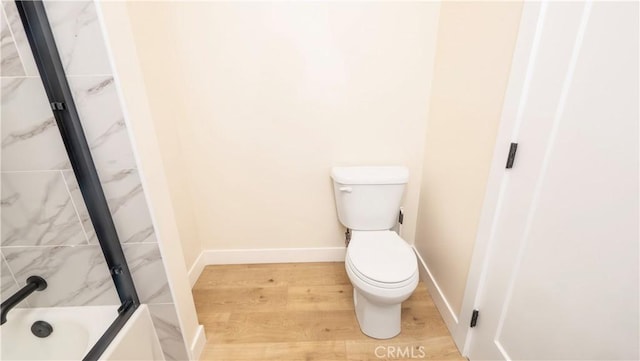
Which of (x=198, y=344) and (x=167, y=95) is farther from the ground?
(x=167, y=95)

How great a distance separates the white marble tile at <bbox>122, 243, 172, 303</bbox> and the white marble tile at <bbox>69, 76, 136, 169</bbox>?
0.33m

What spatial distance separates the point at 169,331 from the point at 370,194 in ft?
3.83

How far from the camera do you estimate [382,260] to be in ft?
Result: 4.22

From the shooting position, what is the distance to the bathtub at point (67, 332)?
1.03 metres

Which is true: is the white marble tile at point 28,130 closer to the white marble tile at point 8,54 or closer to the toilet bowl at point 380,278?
the white marble tile at point 8,54

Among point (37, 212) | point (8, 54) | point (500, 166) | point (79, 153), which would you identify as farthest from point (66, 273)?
point (500, 166)

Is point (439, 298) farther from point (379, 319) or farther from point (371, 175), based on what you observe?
point (371, 175)

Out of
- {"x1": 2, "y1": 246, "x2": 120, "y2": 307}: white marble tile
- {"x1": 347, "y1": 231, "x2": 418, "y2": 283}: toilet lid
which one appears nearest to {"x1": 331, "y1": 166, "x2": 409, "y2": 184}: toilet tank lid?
{"x1": 347, "y1": 231, "x2": 418, "y2": 283}: toilet lid

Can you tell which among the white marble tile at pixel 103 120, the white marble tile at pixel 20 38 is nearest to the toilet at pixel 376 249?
the white marble tile at pixel 103 120

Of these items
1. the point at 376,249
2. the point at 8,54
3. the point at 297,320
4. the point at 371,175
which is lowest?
the point at 297,320

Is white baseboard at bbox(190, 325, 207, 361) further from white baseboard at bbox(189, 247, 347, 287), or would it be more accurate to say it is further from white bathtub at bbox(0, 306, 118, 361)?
white baseboard at bbox(189, 247, 347, 287)

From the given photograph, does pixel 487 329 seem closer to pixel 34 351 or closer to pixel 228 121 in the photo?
pixel 228 121

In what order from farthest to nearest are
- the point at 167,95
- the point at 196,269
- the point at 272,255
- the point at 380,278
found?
the point at 272,255 → the point at 196,269 → the point at 167,95 → the point at 380,278

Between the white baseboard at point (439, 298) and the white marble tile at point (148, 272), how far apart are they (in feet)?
4.37
